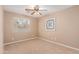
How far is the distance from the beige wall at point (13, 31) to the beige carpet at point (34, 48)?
115 millimetres

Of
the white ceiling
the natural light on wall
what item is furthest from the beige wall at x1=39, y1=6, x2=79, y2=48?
the natural light on wall

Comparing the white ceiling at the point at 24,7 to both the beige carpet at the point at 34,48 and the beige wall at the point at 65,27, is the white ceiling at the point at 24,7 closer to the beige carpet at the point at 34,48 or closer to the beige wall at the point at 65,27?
the beige wall at the point at 65,27

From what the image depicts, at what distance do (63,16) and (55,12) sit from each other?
0.54ft

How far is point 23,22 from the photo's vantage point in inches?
68.9

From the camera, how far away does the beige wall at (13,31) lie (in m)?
1.69

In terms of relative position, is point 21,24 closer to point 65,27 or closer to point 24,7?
point 24,7

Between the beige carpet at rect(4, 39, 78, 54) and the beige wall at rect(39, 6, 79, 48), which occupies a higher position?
the beige wall at rect(39, 6, 79, 48)

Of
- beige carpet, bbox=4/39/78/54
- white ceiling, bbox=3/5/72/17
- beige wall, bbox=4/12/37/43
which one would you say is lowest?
beige carpet, bbox=4/39/78/54

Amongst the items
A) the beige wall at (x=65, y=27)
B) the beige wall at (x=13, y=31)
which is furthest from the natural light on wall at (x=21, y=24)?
the beige wall at (x=65, y=27)

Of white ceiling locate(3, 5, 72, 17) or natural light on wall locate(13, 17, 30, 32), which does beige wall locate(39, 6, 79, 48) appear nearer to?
white ceiling locate(3, 5, 72, 17)

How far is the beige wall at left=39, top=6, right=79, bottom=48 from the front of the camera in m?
1.69

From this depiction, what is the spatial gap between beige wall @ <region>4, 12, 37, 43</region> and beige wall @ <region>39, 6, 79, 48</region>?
133 mm

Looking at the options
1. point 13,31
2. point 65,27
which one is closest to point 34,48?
point 13,31
